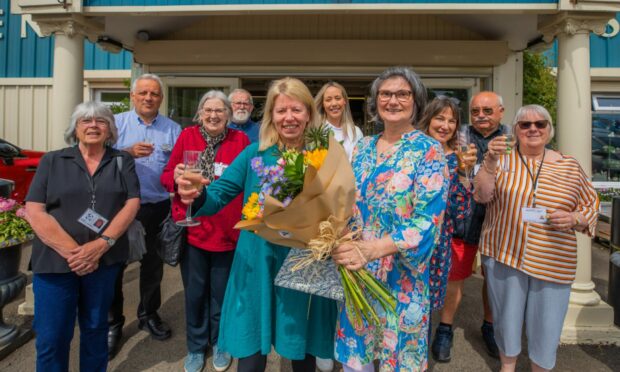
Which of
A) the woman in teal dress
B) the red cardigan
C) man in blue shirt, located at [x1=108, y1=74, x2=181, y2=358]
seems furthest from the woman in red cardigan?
the woman in teal dress

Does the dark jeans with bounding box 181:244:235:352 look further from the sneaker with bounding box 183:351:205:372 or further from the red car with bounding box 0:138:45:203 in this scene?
the red car with bounding box 0:138:45:203

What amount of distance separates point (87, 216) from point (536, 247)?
105 inches

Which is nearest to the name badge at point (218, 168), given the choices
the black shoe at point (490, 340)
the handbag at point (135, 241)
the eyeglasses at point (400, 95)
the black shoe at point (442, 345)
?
the handbag at point (135, 241)

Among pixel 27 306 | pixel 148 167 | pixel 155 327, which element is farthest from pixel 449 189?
pixel 27 306

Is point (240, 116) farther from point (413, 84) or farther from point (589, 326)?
point (589, 326)

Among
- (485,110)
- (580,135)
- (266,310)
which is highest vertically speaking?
(485,110)

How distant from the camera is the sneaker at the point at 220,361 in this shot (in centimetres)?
306

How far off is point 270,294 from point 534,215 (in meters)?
1.57

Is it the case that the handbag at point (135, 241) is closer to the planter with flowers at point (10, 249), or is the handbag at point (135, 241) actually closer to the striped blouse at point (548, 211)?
the planter with flowers at point (10, 249)

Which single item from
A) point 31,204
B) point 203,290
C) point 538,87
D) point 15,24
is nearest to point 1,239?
point 31,204

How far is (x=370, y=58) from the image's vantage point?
580 centimetres

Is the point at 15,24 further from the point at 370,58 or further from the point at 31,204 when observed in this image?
the point at 31,204

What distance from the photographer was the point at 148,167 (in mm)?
3355

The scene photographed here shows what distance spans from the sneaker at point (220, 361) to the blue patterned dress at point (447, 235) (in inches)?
61.8
